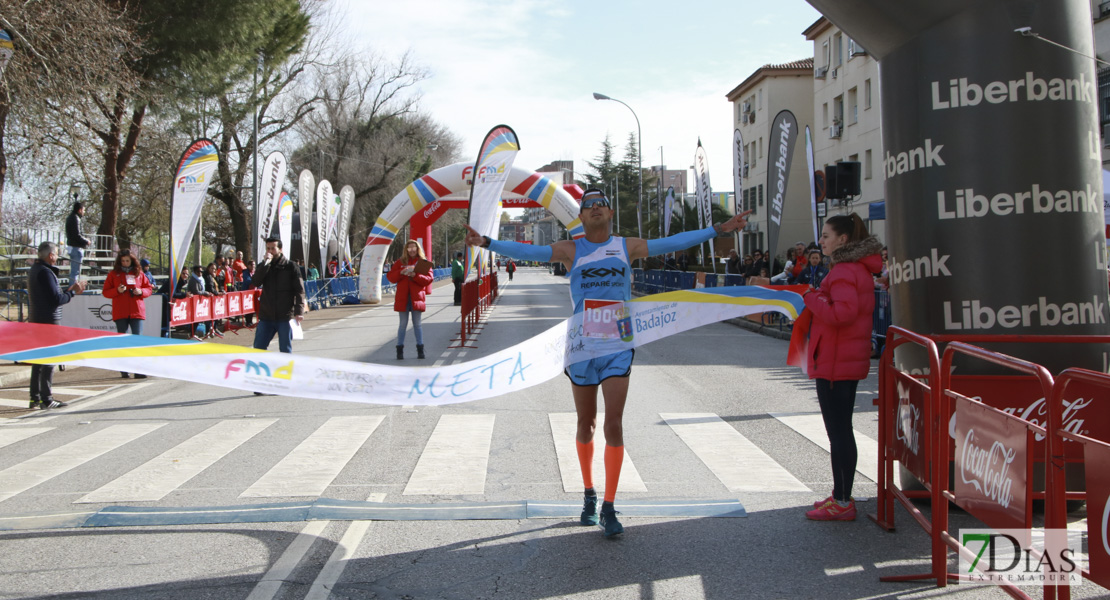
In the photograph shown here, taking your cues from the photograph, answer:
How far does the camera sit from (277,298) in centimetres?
1066

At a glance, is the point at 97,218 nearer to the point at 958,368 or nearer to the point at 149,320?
the point at 149,320

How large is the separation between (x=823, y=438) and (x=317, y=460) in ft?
14.2

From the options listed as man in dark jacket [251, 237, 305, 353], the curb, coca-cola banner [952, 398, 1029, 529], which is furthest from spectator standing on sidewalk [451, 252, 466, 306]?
coca-cola banner [952, 398, 1029, 529]

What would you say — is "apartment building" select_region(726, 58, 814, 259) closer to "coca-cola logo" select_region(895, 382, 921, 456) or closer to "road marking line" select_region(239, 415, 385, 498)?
"road marking line" select_region(239, 415, 385, 498)

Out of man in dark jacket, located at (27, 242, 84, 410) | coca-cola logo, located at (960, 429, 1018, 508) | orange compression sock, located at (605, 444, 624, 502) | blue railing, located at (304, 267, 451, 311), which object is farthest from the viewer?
blue railing, located at (304, 267, 451, 311)

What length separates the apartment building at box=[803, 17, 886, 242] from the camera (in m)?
36.6

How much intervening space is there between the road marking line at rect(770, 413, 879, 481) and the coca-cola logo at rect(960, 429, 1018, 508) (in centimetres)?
197

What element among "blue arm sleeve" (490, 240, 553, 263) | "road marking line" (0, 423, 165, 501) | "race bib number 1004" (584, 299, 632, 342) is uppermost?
"blue arm sleeve" (490, 240, 553, 263)

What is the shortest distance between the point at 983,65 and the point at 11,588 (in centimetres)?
598

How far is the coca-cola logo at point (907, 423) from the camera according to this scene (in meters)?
4.64

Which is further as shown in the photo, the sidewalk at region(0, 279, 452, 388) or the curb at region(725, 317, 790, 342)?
the curb at region(725, 317, 790, 342)

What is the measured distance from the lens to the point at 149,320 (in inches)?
585

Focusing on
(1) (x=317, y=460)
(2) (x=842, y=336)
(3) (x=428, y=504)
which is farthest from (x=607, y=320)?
(1) (x=317, y=460)

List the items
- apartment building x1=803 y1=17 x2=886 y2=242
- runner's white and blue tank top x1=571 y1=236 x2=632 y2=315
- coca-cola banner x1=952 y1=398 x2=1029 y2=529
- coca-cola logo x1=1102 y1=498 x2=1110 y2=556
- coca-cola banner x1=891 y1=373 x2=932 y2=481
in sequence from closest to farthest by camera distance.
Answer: coca-cola logo x1=1102 y1=498 x2=1110 y2=556 → coca-cola banner x1=952 y1=398 x2=1029 y2=529 → coca-cola banner x1=891 y1=373 x2=932 y2=481 → runner's white and blue tank top x1=571 y1=236 x2=632 y2=315 → apartment building x1=803 y1=17 x2=886 y2=242
